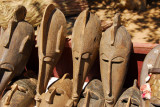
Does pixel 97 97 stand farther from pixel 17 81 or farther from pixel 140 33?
pixel 140 33

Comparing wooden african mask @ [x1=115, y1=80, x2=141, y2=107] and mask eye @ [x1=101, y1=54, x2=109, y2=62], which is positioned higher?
mask eye @ [x1=101, y1=54, x2=109, y2=62]

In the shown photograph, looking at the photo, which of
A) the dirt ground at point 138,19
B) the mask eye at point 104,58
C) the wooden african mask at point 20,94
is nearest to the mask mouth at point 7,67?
the wooden african mask at point 20,94

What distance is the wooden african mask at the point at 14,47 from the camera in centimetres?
160

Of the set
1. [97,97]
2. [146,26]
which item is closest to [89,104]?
[97,97]

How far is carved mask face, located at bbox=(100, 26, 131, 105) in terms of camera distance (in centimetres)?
137

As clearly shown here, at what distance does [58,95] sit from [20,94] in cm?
35

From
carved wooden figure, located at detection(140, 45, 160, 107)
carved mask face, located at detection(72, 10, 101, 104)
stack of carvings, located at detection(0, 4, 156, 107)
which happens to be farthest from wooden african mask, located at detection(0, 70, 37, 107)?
carved wooden figure, located at detection(140, 45, 160, 107)

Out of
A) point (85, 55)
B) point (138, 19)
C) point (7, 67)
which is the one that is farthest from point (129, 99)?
point (138, 19)

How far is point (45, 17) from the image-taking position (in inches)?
57.9

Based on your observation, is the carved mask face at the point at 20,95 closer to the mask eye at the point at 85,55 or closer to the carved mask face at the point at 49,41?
the carved mask face at the point at 49,41

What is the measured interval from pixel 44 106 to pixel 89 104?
0.34 m

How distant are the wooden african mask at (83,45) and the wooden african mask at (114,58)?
3.2 inches

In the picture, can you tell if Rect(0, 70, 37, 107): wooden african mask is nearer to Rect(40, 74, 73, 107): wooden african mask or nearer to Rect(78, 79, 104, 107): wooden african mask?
Rect(40, 74, 73, 107): wooden african mask

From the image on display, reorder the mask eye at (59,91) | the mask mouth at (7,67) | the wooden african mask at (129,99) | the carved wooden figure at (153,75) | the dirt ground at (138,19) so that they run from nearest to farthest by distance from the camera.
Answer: the carved wooden figure at (153,75)
the wooden african mask at (129,99)
the mask eye at (59,91)
the mask mouth at (7,67)
the dirt ground at (138,19)
